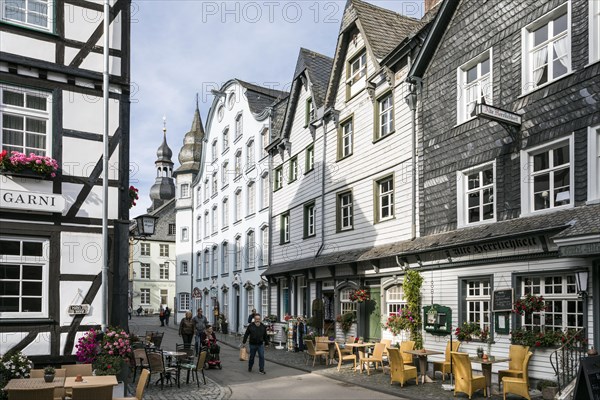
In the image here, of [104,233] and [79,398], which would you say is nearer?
[79,398]

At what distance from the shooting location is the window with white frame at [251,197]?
108 ft

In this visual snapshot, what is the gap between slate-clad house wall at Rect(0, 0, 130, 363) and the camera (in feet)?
38.3

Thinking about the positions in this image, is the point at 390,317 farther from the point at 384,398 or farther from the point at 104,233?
the point at 104,233

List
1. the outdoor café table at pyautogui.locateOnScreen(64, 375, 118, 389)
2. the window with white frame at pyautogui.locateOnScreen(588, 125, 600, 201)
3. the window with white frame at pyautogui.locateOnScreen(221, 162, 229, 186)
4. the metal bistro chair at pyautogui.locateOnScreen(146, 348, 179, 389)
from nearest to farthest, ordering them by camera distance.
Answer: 1. the outdoor café table at pyautogui.locateOnScreen(64, 375, 118, 389)
2. the window with white frame at pyautogui.locateOnScreen(588, 125, 600, 201)
3. the metal bistro chair at pyautogui.locateOnScreen(146, 348, 179, 389)
4. the window with white frame at pyautogui.locateOnScreen(221, 162, 229, 186)

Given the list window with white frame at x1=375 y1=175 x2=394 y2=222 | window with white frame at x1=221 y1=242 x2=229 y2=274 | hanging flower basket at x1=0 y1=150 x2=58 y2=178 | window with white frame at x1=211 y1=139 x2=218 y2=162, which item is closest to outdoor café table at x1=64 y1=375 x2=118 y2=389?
hanging flower basket at x1=0 y1=150 x2=58 y2=178

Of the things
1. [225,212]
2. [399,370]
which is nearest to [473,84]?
[399,370]

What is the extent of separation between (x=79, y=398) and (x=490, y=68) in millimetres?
11902

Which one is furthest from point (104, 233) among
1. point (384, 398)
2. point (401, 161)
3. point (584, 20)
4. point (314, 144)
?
point (314, 144)

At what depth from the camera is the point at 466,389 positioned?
12.3m

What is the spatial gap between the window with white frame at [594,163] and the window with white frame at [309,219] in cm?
1376

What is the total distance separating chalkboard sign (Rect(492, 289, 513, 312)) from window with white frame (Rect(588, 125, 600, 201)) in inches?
112

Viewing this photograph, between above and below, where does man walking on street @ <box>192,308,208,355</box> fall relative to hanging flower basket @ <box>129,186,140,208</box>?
below

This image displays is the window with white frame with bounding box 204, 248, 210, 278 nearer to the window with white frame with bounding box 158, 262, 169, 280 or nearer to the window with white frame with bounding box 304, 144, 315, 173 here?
the window with white frame with bounding box 304, 144, 315, 173

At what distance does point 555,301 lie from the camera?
41.4 feet
